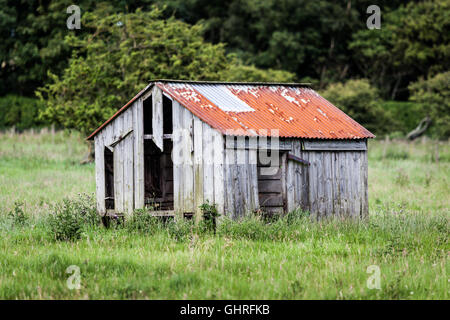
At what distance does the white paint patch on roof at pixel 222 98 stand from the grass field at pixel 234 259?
2933 mm

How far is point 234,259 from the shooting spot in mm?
9203

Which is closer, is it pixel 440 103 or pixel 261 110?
pixel 261 110

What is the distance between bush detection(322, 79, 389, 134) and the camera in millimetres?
34250

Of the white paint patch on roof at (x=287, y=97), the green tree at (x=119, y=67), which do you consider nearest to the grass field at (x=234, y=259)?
the white paint patch on roof at (x=287, y=97)

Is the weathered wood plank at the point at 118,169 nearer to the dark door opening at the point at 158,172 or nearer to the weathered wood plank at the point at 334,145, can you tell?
the dark door opening at the point at 158,172

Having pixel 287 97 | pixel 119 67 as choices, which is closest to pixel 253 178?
pixel 287 97

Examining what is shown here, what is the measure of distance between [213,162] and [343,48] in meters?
43.0

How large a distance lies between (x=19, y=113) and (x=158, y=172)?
29554 mm

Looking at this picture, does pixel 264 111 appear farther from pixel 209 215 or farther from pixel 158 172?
pixel 158 172

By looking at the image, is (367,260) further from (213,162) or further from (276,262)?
(213,162)

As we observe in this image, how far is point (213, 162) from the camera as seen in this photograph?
40.8 feet

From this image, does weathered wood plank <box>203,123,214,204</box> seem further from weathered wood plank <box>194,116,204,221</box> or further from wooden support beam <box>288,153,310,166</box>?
wooden support beam <box>288,153,310,166</box>

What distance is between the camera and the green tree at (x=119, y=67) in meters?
26.1

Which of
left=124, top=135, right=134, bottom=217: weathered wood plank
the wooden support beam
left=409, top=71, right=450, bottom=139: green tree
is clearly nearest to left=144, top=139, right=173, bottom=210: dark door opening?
left=124, top=135, right=134, bottom=217: weathered wood plank
